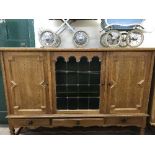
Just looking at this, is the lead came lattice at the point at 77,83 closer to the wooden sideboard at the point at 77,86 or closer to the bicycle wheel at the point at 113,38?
the wooden sideboard at the point at 77,86

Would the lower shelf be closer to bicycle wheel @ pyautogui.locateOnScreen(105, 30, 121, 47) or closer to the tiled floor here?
the tiled floor

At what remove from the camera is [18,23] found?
2.04 metres

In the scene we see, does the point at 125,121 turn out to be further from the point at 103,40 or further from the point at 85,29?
the point at 85,29

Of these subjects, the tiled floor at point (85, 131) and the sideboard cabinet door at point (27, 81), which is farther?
the tiled floor at point (85, 131)

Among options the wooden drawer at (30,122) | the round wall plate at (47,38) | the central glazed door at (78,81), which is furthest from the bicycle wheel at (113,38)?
the wooden drawer at (30,122)

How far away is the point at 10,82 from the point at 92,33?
980 millimetres

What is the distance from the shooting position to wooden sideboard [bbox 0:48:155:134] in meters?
1.76

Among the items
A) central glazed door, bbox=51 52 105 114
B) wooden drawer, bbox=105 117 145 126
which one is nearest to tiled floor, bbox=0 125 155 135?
wooden drawer, bbox=105 117 145 126

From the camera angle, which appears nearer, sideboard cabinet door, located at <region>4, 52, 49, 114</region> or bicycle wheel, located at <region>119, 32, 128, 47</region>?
sideboard cabinet door, located at <region>4, 52, 49, 114</region>

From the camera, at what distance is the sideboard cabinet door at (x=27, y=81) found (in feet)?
5.78

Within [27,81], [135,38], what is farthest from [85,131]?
[135,38]

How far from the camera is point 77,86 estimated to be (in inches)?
75.3

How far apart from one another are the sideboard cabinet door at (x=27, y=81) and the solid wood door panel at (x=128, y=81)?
0.63 meters
